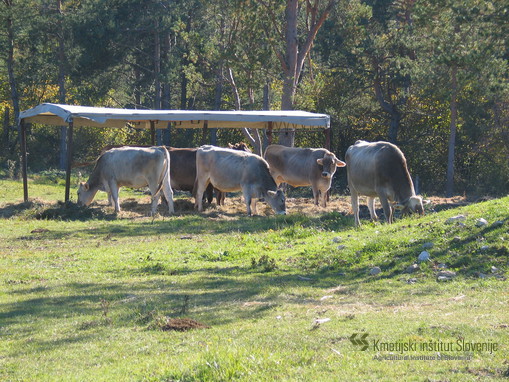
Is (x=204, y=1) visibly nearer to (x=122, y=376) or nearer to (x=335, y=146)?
(x=335, y=146)

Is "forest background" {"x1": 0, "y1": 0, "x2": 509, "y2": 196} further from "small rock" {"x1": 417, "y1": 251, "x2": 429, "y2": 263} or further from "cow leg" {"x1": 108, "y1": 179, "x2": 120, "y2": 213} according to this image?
"small rock" {"x1": 417, "y1": 251, "x2": 429, "y2": 263}

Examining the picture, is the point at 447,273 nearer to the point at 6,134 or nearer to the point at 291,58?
the point at 291,58

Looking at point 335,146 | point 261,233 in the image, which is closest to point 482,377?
point 261,233

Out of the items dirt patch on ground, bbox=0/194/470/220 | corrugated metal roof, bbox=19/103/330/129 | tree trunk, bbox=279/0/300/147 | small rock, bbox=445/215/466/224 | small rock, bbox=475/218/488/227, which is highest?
tree trunk, bbox=279/0/300/147

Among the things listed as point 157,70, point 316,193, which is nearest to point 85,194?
point 316,193

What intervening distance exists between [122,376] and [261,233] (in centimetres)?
1076

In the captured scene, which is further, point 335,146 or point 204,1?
point 335,146

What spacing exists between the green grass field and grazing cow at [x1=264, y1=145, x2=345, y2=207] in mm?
7217

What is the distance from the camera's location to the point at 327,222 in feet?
59.2

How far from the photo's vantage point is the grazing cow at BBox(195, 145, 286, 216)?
2202cm

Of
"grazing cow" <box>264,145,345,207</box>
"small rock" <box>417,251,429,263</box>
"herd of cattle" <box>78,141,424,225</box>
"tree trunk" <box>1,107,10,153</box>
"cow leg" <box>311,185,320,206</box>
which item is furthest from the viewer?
"tree trunk" <box>1,107,10,153</box>

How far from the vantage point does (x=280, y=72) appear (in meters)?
33.5

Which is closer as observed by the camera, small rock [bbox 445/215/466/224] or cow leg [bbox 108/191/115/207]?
small rock [bbox 445/215/466/224]

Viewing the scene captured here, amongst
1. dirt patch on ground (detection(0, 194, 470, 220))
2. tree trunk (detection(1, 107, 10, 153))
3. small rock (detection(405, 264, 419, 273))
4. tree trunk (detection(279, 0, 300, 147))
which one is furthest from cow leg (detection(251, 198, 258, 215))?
tree trunk (detection(1, 107, 10, 153))
